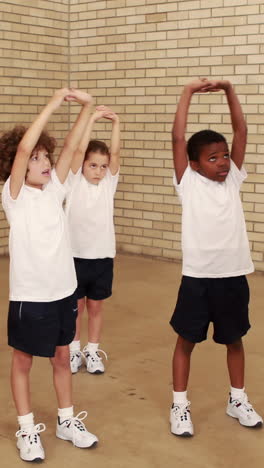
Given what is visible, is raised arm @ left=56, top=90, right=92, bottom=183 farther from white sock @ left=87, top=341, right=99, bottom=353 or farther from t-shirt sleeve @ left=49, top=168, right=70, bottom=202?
white sock @ left=87, top=341, right=99, bottom=353

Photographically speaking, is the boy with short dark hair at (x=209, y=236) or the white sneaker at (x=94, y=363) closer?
the boy with short dark hair at (x=209, y=236)

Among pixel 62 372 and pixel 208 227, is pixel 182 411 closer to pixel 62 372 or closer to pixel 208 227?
pixel 62 372

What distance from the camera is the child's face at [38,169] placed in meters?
2.68

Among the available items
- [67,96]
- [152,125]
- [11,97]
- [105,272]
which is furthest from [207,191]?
[11,97]

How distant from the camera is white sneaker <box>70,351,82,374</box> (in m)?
3.68

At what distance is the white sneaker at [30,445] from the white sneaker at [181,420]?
59 cm

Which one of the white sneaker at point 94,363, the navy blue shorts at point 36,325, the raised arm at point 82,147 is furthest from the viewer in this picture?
the white sneaker at point 94,363

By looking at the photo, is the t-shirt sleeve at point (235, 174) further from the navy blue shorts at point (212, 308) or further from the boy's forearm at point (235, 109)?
the navy blue shorts at point (212, 308)

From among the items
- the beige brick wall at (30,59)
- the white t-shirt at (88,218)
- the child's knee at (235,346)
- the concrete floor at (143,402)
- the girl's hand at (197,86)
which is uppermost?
the beige brick wall at (30,59)

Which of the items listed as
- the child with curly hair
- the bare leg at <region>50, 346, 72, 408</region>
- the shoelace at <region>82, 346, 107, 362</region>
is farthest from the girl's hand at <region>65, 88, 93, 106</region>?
the shoelace at <region>82, 346, 107, 362</region>

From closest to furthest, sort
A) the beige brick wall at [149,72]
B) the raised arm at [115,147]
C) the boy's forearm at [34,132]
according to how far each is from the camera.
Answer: the boy's forearm at [34,132] < the raised arm at [115,147] < the beige brick wall at [149,72]

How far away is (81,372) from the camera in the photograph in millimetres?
3691

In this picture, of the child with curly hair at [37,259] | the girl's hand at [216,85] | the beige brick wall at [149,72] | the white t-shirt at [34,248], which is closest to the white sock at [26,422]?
the child with curly hair at [37,259]

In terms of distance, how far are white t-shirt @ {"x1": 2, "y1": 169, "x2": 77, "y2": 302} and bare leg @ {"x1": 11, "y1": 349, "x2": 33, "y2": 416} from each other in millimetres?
260
